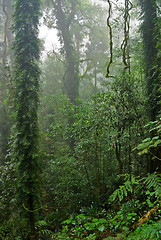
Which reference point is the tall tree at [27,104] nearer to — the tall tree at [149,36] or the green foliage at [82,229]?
the green foliage at [82,229]

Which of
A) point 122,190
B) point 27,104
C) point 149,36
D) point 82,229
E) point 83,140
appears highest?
point 149,36

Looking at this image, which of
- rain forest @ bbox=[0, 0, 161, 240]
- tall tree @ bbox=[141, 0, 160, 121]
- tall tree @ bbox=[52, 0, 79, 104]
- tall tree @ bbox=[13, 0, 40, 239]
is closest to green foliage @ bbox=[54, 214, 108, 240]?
rain forest @ bbox=[0, 0, 161, 240]

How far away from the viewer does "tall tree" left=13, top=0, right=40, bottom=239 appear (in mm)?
4539

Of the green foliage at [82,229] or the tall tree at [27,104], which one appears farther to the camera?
the tall tree at [27,104]

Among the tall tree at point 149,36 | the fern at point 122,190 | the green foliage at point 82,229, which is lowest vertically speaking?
the green foliage at point 82,229

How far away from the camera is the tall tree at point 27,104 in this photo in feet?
14.9

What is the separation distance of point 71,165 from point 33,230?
2.26m

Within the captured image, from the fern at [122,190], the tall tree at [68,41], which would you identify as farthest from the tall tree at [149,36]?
the tall tree at [68,41]

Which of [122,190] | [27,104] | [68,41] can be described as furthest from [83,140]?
[68,41]

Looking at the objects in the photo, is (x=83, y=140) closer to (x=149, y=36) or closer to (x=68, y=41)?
(x=149, y=36)

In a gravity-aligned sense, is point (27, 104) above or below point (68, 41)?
below

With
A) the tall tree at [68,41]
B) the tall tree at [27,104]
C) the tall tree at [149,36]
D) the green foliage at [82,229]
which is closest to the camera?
the green foliage at [82,229]

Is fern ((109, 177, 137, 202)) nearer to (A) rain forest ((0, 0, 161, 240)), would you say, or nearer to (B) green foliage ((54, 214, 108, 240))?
(B) green foliage ((54, 214, 108, 240))

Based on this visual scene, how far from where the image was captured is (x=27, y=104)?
15.7 feet
